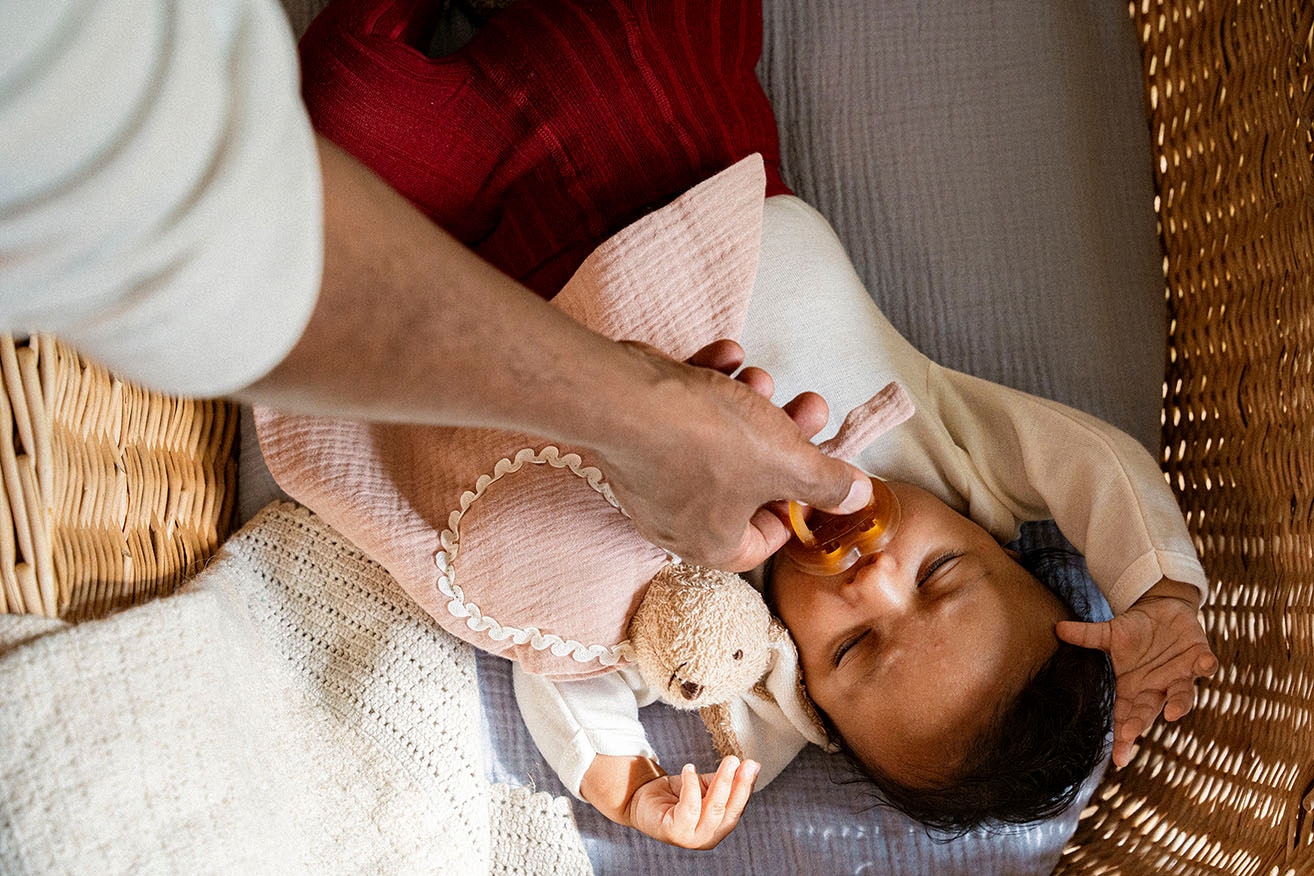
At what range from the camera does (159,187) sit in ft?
0.94

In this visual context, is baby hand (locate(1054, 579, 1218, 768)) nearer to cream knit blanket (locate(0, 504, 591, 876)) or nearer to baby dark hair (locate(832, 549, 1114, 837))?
baby dark hair (locate(832, 549, 1114, 837))

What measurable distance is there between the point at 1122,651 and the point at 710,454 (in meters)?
0.55

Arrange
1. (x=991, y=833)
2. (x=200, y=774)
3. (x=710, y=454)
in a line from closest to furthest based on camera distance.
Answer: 1. (x=710, y=454)
2. (x=200, y=774)
3. (x=991, y=833)

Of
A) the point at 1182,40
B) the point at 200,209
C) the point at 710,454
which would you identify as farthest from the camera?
the point at 1182,40

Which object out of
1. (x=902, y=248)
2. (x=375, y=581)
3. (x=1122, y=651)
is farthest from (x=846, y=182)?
(x=375, y=581)

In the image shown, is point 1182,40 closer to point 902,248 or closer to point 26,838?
point 902,248

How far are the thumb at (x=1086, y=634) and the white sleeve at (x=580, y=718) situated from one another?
16.4 inches

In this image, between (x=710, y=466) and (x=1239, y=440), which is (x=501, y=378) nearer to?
(x=710, y=466)

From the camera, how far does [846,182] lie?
3.87ft

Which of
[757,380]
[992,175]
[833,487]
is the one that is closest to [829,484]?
[833,487]

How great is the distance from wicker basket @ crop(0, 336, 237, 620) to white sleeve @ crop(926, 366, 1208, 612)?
0.77 metres

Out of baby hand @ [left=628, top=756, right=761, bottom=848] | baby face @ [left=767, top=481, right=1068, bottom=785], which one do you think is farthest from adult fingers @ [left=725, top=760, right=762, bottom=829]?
baby face @ [left=767, top=481, right=1068, bottom=785]

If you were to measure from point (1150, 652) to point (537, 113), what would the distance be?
768mm

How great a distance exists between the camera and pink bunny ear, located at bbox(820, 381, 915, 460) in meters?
0.73
